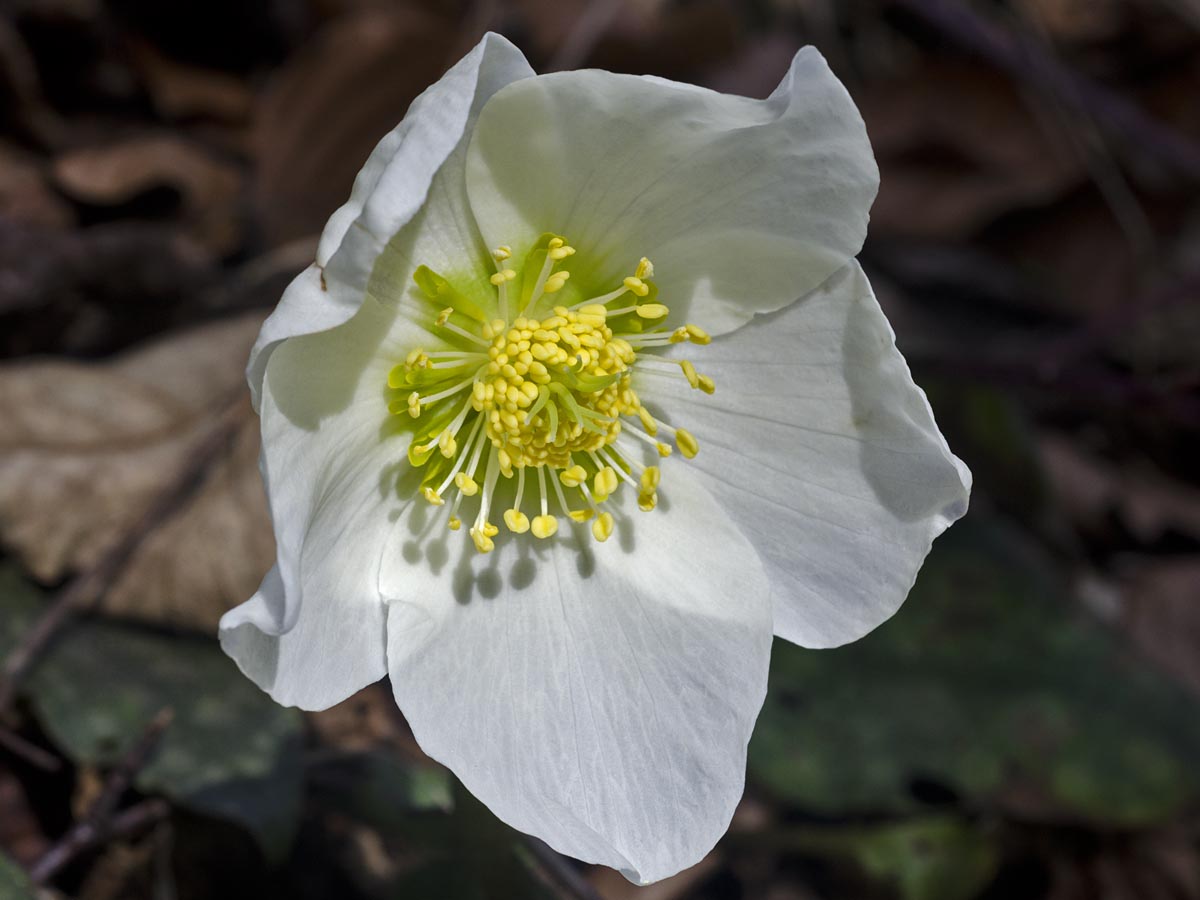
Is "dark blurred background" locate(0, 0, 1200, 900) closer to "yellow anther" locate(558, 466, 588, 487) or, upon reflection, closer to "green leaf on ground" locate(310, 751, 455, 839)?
"green leaf on ground" locate(310, 751, 455, 839)

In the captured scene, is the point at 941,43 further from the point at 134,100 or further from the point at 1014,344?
the point at 134,100

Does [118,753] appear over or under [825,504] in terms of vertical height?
under

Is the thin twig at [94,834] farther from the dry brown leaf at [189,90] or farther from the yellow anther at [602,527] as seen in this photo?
the dry brown leaf at [189,90]

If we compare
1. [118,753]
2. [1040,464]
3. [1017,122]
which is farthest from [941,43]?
[118,753]

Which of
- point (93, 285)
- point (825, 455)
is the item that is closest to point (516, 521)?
point (825, 455)

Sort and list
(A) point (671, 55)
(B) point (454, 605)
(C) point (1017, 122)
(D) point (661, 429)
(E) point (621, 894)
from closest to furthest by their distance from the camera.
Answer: (B) point (454, 605), (D) point (661, 429), (E) point (621, 894), (A) point (671, 55), (C) point (1017, 122)

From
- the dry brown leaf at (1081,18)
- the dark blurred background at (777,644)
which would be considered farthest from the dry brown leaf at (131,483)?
the dry brown leaf at (1081,18)

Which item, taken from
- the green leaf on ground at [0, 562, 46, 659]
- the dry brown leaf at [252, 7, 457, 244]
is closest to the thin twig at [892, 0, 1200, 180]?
the dry brown leaf at [252, 7, 457, 244]
